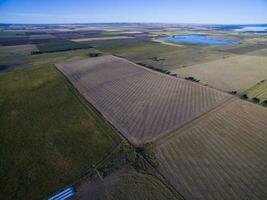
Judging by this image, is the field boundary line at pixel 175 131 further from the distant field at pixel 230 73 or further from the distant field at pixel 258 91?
the distant field at pixel 230 73

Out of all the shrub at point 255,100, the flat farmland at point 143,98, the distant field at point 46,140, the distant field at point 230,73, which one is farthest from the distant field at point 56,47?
the shrub at point 255,100

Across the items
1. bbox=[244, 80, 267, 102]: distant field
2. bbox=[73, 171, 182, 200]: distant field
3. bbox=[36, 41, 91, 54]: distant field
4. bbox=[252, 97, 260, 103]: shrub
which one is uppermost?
bbox=[73, 171, 182, 200]: distant field

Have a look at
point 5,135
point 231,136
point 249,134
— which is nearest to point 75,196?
point 5,135

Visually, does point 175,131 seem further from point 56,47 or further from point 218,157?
→ point 56,47

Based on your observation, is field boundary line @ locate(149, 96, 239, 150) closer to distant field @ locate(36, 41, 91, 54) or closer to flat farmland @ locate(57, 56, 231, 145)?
flat farmland @ locate(57, 56, 231, 145)

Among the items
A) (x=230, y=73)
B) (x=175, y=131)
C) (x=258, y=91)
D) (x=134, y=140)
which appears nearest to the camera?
(x=134, y=140)

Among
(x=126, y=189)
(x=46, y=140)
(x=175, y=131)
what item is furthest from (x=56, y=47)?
(x=126, y=189)

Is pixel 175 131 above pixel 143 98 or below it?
above

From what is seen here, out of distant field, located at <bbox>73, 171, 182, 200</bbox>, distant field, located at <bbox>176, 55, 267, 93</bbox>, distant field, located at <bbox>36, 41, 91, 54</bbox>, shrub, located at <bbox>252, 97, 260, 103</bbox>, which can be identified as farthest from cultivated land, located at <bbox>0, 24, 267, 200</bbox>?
distant field, located at <bbox>36, 41, 91, 54</bbox>
